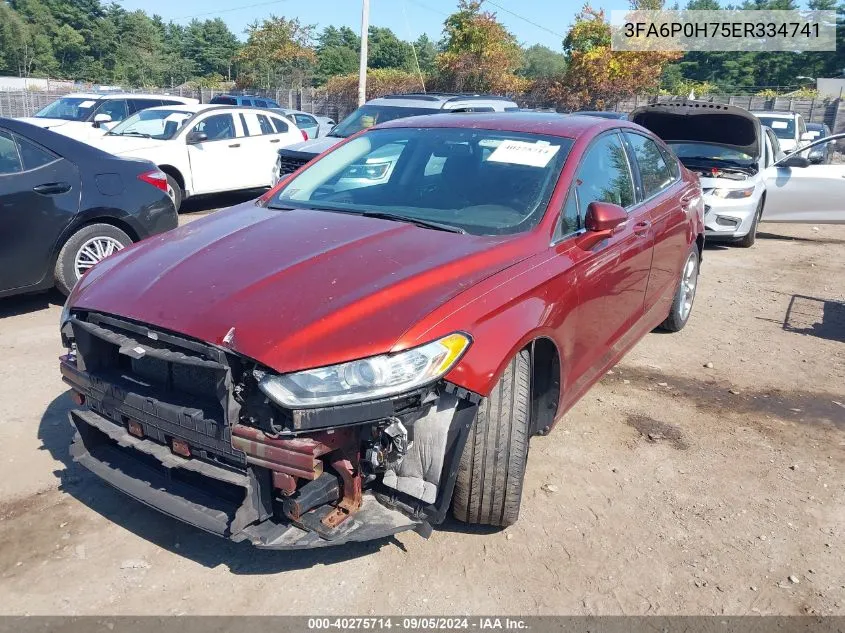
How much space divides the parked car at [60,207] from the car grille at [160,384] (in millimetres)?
3079

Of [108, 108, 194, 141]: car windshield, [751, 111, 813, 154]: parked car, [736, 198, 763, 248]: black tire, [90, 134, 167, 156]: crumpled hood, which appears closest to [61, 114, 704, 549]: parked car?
[736, 198, 763, 248]: black tire

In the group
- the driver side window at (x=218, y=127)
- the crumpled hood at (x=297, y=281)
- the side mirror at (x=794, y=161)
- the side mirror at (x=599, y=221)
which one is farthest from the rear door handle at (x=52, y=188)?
the side mirror at (x=794, y=161)

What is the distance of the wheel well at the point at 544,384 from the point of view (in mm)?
3309

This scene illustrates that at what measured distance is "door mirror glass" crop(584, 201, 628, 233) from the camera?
354cm

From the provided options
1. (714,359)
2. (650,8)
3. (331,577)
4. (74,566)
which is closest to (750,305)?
(714,359)

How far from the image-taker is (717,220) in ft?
30.8

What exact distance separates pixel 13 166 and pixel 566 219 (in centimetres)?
450

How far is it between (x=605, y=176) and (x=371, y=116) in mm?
7522

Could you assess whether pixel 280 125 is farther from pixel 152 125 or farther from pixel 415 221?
pixel 415 221

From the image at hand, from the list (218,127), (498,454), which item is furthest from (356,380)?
(218,127)

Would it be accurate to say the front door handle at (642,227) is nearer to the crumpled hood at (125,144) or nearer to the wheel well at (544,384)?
the wheel well at (544,384)

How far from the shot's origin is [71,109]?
49.4ft

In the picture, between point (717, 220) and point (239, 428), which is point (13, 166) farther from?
point (717, 220)

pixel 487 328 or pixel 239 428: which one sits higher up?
pixel 487 328
